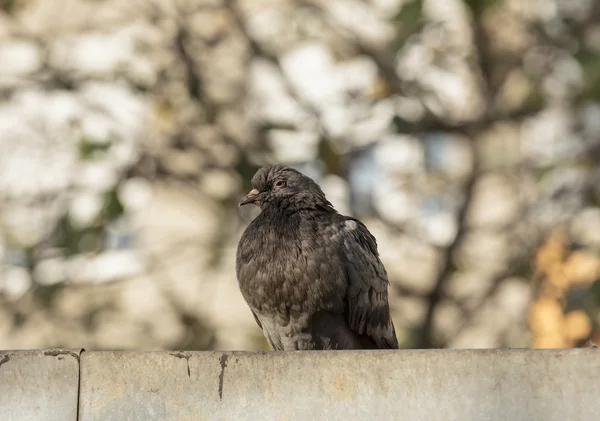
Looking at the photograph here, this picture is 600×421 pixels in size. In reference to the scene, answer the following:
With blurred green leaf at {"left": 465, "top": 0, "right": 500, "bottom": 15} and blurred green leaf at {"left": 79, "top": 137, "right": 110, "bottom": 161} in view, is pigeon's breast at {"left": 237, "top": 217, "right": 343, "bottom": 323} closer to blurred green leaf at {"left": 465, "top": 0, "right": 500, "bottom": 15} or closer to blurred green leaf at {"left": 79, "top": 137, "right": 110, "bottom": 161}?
blurred green leaf at {"left": 465, "top": 0, "right": 500, "bottom": 15}

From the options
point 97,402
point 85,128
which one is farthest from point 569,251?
point 97,402

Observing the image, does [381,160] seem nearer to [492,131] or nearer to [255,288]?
[492,131]

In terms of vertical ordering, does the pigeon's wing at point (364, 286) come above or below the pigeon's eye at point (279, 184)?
below

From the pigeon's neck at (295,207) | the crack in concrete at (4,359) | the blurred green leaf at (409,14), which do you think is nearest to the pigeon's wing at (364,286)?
the pigeon's neck at (295,207)

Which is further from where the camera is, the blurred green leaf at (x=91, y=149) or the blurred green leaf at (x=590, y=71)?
the blurred green leaf at (x=91, y=149)

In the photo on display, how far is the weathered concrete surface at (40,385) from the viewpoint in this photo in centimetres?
285

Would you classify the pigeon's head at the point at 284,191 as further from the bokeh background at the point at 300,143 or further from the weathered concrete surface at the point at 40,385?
the bokeh background at the point at 300,143

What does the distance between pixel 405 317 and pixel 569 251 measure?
206 centimetres

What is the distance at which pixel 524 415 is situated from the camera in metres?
2.56

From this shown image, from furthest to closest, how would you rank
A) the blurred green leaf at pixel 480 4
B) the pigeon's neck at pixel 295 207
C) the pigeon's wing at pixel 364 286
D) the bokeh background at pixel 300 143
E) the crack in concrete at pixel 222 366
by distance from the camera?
the bokeh background at pixel 300 143 → the blurred green leaf at pixel 480 4 → the pigeon's neck at pixel 295 207 → the pigeon's wing at pixel 364 286 → the crack in concrete at pixel 222 366

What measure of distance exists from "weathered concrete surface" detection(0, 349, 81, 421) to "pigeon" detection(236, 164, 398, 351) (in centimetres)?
119

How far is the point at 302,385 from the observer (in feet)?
9.05

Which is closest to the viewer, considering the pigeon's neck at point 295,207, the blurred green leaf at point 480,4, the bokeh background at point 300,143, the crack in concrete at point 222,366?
the crack in concrete at point 222,366

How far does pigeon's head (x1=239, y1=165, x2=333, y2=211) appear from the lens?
4.25 metres
